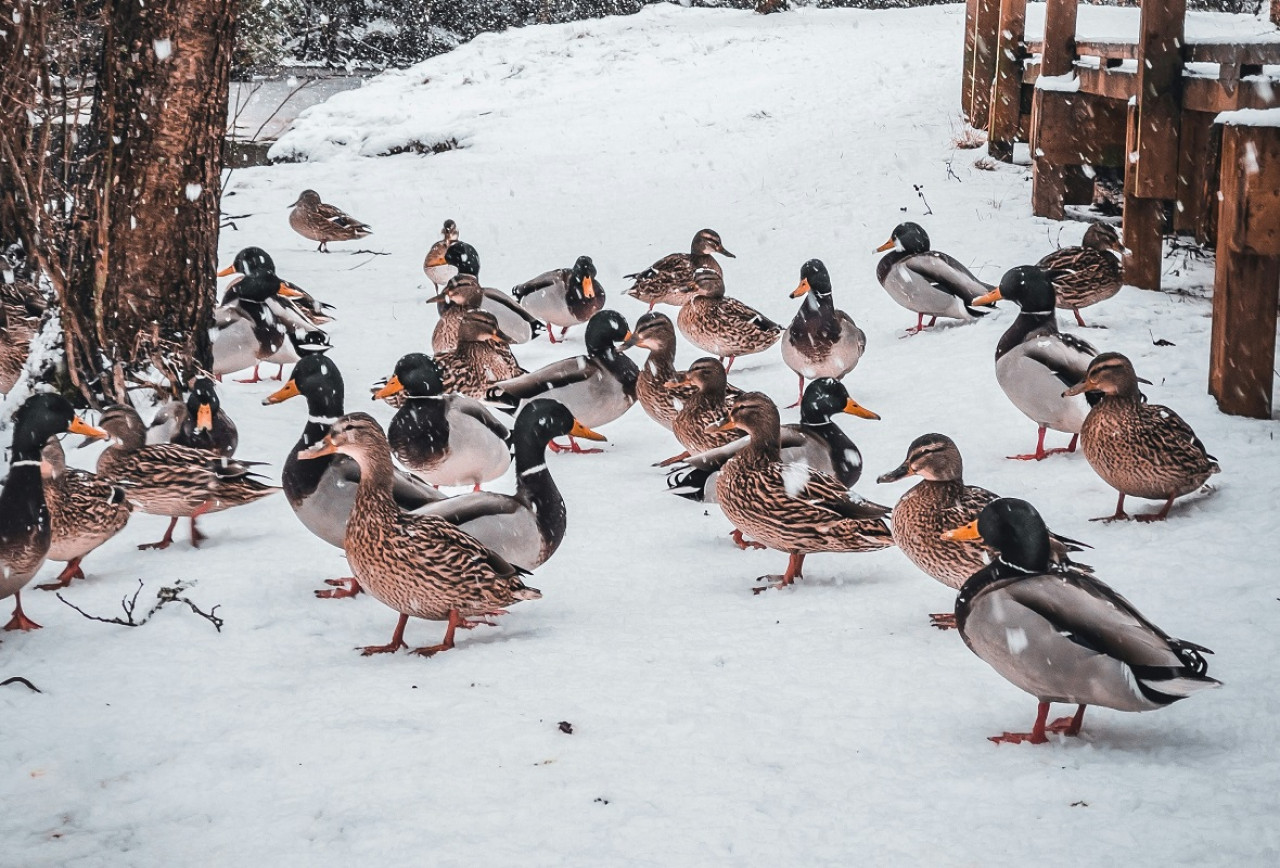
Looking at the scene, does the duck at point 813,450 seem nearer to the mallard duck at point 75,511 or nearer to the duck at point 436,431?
the duck at point 436,431

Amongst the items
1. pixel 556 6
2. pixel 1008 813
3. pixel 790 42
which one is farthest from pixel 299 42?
pixel 1008 813

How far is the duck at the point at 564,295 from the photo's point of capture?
10344 millimetres

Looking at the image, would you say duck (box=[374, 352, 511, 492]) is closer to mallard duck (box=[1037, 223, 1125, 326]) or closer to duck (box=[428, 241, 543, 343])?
duck (box=[428, 241, 543, 343])

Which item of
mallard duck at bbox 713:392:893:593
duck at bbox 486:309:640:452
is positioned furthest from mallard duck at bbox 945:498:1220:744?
duck at bbox 486:309:640:452

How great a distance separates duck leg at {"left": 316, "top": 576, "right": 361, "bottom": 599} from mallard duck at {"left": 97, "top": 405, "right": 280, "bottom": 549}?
731 mm

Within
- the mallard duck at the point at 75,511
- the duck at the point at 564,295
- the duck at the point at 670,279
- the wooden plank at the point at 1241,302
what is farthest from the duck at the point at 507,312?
the wooden plank at the point at 1241,302

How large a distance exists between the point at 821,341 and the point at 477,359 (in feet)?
7.60

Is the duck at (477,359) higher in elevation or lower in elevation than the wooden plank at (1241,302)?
lower

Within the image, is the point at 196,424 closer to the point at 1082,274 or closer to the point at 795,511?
the point at 795,511

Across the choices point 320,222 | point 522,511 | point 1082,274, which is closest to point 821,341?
point 1082,274

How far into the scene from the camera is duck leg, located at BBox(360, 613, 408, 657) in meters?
4.53

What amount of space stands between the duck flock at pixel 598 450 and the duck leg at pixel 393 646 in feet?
0.06

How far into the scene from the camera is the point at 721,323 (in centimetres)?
927

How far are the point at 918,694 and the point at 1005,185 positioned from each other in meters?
9.92
